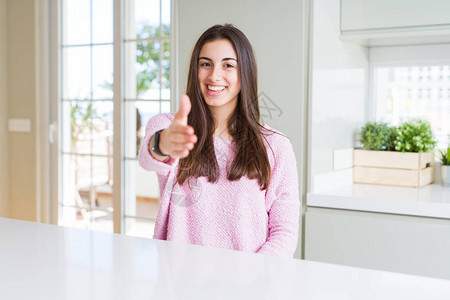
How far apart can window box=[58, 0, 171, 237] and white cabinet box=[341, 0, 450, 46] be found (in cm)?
111

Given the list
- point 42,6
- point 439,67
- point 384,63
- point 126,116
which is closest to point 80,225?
point 126,116

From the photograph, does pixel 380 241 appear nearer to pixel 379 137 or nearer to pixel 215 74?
pixel 379 137

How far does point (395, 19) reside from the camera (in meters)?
2.21

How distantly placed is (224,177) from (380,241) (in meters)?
0.92

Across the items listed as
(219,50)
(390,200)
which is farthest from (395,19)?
(219,50)

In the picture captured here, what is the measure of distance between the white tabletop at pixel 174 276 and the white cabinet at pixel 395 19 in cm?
153

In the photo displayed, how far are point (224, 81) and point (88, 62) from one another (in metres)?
2.13

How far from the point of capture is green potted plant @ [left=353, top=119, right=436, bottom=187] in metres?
2.34

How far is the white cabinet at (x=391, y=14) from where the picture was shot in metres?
2.13

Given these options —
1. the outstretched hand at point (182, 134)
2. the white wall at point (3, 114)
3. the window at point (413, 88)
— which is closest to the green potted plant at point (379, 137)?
the window at point (413, 88)

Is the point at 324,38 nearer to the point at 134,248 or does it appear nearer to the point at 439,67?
the point at 439,67

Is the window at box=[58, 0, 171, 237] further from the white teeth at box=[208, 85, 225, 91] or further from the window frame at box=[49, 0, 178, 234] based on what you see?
the white teeth at box=[208, 85, 225, 91]

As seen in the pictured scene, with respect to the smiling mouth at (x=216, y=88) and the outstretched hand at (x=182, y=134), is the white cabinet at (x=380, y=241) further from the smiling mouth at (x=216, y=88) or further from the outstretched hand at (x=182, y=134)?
the outstretched hand at (x=182, y=134)

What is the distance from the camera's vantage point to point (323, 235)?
2143 mm
